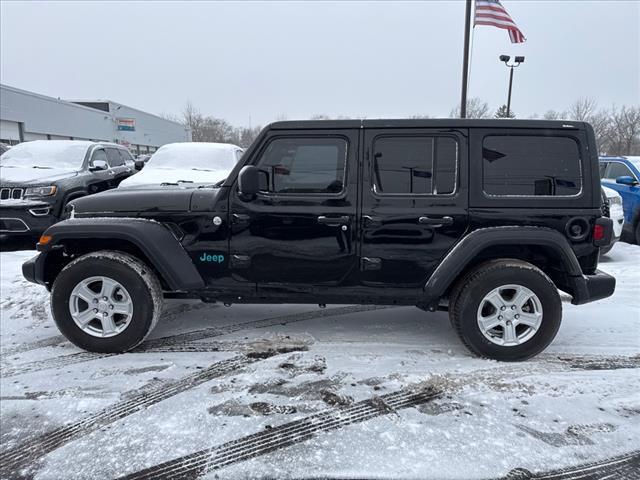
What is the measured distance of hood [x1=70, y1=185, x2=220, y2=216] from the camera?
139 inches

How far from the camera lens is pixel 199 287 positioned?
354 cm

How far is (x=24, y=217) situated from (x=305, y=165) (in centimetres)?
605

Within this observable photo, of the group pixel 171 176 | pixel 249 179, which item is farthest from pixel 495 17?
pixel 249 179

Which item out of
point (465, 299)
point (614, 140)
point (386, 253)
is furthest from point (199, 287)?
point (614, 140)

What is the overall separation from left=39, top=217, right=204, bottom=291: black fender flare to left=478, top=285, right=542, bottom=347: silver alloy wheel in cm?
234

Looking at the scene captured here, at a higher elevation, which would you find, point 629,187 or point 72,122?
point 72,122

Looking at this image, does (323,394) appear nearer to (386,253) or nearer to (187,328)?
(386,253)

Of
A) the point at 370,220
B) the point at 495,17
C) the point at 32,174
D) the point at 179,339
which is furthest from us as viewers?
the point at 495,17

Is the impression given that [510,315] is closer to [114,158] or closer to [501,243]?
[501,243]

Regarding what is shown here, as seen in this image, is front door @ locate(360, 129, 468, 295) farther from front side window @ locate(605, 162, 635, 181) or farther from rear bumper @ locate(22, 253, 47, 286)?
front side window @ locate(605, 162, 635, 181)

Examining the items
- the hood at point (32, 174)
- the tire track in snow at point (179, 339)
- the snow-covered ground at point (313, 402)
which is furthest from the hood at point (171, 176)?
the tire track in snow at point (179, 339)

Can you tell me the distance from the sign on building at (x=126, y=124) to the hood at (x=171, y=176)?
47098 millimetres

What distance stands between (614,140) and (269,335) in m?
44.7

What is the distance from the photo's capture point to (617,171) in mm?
8516
